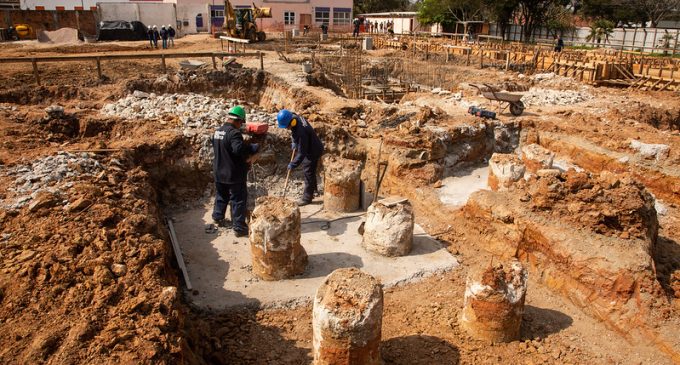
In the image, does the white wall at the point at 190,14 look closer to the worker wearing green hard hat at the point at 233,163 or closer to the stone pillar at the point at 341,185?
the stone pillar at the point at 341,185

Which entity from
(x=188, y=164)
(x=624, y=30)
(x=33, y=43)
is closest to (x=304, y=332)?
(x=188, y=164)

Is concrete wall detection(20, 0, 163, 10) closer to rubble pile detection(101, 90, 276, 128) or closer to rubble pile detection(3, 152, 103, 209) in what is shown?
rubble pile detection(101, 90, 276, 128)

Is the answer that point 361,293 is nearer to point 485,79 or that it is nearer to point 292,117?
point 292,117

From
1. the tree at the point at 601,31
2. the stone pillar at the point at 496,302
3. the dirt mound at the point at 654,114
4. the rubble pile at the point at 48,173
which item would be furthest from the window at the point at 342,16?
the stone pillar at the point at 496,302

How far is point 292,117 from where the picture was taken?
7.45 m

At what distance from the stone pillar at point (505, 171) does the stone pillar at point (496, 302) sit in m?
3.31

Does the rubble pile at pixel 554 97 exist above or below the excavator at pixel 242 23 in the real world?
below

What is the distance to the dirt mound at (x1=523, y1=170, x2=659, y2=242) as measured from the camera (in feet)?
19.5

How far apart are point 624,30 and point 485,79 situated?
22.1 meters

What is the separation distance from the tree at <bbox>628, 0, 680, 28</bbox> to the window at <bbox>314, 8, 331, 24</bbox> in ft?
81.7

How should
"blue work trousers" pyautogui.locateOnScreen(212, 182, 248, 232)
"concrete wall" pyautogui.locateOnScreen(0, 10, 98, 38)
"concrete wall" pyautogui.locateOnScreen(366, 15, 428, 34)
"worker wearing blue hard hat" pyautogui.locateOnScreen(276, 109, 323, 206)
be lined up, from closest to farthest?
"blue work trousers" pyautogui.locateOnScreen(212, 182, 248, 232) → "worker wearing blue hard hat" pyautogui.locateOnScreen(276, 109, 323, 206) → "concrete wall" pyautogui.locateOnScreen(0, 10, 98, 38) → "concrete wall" pyautogui.locateOnScreen(366, 15, 428, 34)

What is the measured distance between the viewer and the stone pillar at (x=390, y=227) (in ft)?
20.5

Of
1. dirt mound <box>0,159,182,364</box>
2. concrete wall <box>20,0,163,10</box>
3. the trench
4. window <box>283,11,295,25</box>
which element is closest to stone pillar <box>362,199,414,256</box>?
the trench

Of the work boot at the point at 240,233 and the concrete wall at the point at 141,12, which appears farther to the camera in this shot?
the concrete wall at the point at 141,12
